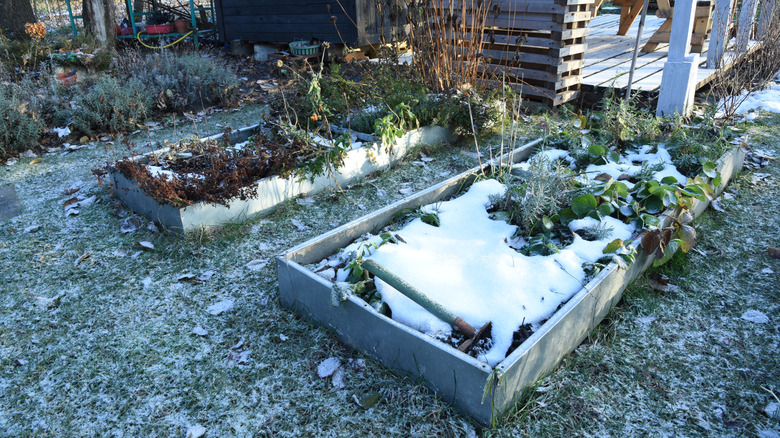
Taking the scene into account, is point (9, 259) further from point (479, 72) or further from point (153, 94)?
point (479, 72)

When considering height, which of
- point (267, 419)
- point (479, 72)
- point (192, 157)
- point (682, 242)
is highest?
point (479, 72)

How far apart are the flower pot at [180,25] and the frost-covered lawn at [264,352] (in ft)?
32.8

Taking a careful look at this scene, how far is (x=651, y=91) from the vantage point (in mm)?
6086

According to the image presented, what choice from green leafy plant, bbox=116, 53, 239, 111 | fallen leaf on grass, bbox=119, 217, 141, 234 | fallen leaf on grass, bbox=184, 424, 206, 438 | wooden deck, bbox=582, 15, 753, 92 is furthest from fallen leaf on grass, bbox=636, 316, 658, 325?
green leafy plant, bbox=116, 53, 239, 111

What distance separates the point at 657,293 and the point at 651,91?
4.05 metres

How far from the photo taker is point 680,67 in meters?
5.21

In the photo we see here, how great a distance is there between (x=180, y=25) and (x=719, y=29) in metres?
11.1

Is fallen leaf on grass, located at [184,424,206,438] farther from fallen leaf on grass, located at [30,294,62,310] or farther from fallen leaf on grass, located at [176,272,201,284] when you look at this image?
fallen leaf on grass, located at [30,294,62,310]

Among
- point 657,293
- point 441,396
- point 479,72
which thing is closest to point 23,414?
point 441,396

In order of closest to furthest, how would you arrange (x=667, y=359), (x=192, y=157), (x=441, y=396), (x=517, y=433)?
(x=517, y=433)
(x=441, y=396)
(x=667, y=359)
(x=192, y=157)

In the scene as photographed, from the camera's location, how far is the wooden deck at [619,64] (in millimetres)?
6406

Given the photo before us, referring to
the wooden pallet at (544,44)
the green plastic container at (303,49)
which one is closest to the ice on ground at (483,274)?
the wooden pallet at (544,44)

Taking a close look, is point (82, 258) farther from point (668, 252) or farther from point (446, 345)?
point (668, 252)

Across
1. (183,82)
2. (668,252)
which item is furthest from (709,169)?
(183,82)
